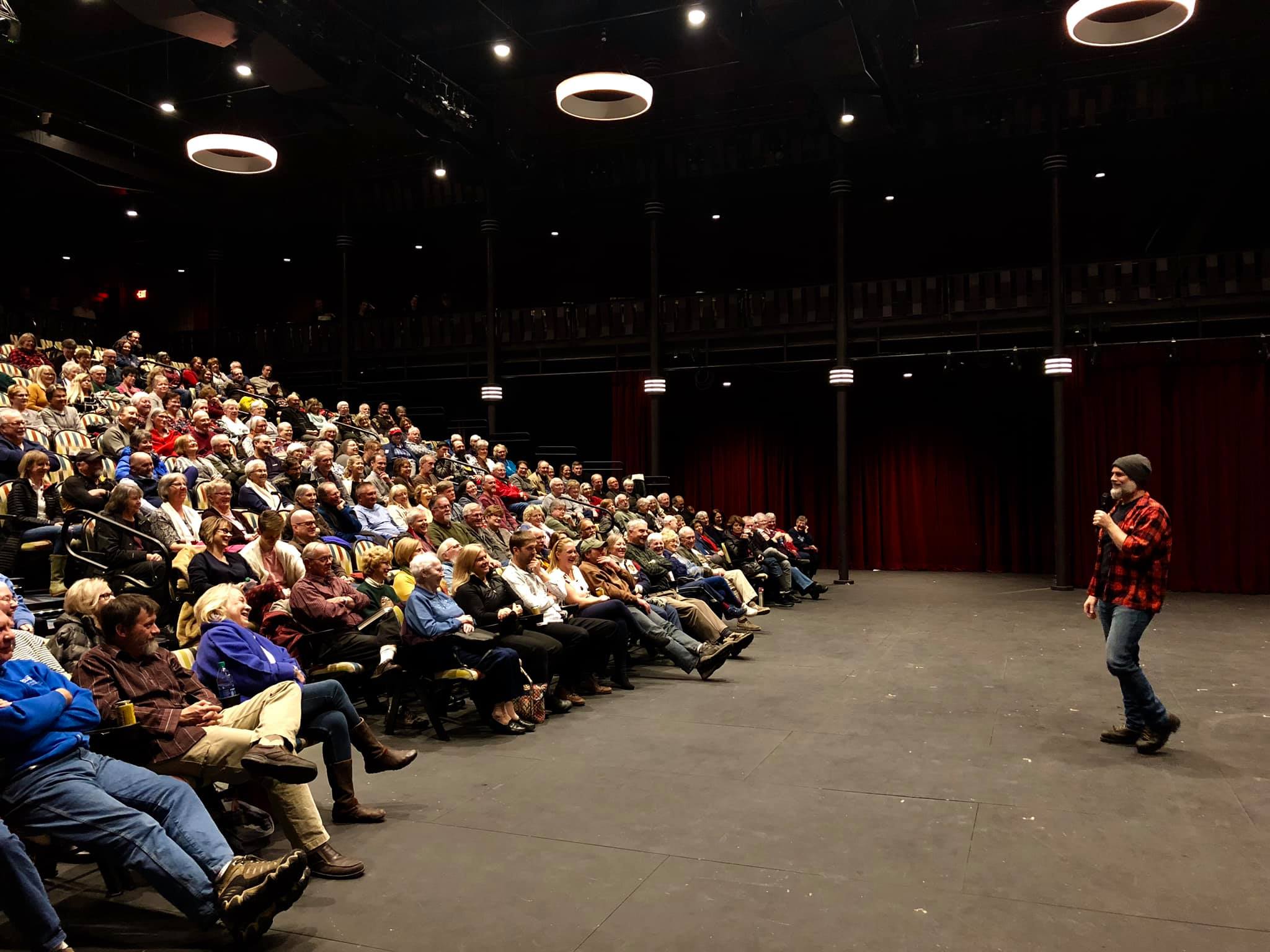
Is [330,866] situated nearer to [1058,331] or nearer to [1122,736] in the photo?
[1122,736]

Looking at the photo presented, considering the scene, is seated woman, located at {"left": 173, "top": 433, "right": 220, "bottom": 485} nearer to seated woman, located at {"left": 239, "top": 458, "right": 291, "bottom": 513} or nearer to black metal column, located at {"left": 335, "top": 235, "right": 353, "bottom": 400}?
seated woman, located at {"left": 239, "top": 458, "right": 291, "bottom": 513}

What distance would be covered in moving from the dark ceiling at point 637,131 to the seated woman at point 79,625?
268 inches

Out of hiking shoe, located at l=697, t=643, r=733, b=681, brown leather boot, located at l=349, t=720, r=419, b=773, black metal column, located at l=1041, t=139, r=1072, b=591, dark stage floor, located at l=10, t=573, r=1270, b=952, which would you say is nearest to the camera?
dark stage floor, located at l=10, t=573, r=1270, b=952

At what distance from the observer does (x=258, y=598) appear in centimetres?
399

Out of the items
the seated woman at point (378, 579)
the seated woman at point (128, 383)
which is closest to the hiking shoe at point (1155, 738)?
the seated woman at point (378, 579)

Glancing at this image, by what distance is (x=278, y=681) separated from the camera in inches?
125

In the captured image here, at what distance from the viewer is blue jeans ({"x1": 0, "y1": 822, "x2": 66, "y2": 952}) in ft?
6.80

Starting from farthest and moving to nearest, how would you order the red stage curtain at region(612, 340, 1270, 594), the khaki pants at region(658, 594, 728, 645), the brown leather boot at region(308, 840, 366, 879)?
the red stage curtain at region(612, 340, 1270, 594) → the khaki pants at region(658, 594, 728, 645) → the brown leather boot at region(308, 840, 366, 879)

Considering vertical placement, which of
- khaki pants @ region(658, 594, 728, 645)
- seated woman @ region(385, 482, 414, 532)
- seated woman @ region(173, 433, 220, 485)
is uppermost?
seated woman @ region(173, 433, 220, 485)

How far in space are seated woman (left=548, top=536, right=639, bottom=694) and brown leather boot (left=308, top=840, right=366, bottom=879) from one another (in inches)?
105

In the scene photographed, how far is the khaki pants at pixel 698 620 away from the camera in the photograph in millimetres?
6348

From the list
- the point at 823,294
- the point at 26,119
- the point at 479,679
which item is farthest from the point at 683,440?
the point at 479,679

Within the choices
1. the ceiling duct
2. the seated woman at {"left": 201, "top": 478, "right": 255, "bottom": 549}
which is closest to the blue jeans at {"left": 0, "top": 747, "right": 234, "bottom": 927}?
the seated woman at {"left": 201, "top": 478, "right": 255, "bottom": 549}

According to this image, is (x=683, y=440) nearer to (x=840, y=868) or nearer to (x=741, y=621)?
(x=741, y=621)
